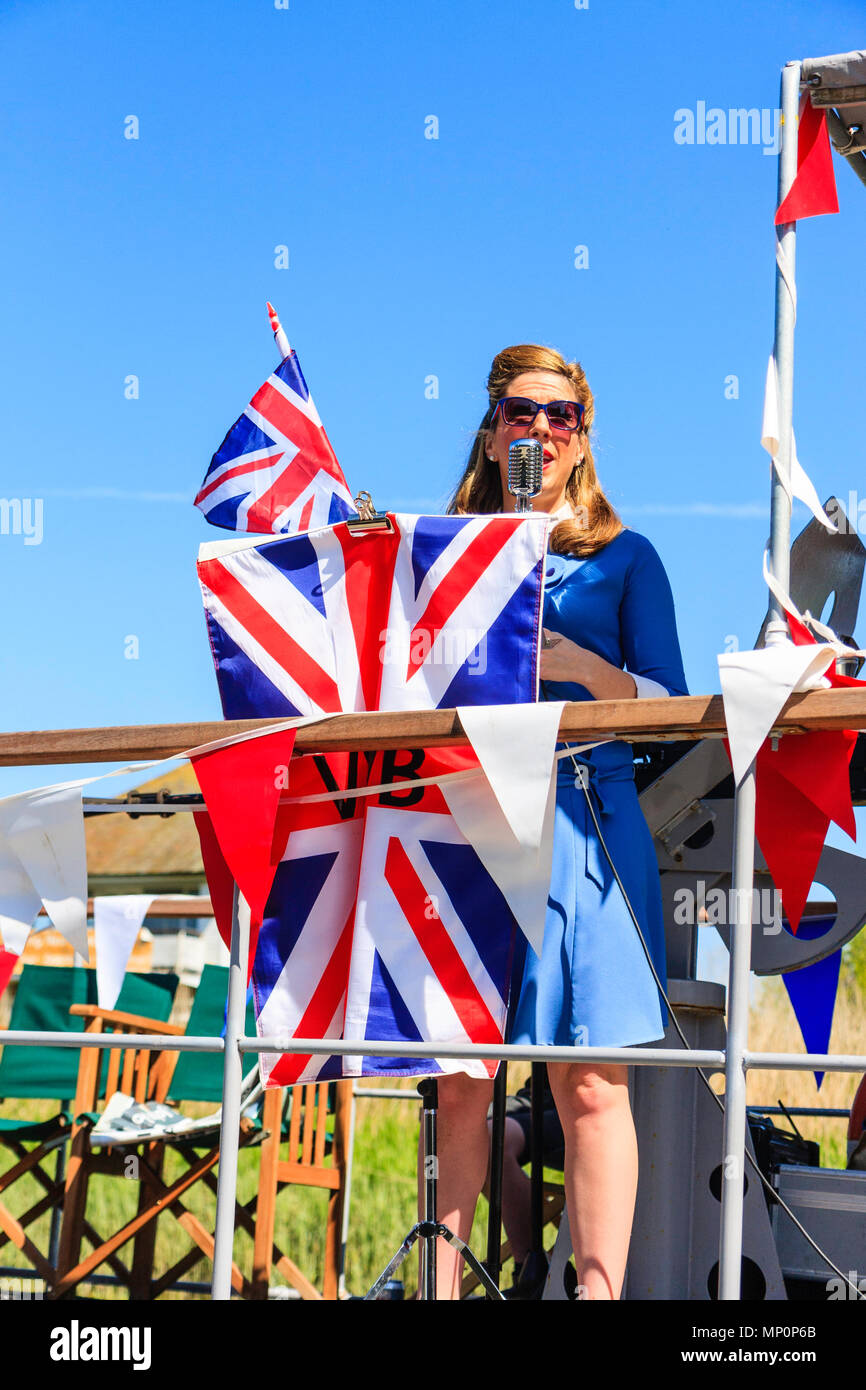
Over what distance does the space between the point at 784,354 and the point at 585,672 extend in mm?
657

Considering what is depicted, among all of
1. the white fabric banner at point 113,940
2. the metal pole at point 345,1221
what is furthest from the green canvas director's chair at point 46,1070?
the white fabric banner at point 113,940

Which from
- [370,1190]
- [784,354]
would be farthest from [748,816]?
[370,1190]

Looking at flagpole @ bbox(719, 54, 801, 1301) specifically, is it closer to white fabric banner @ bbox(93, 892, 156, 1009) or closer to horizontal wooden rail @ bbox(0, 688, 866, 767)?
horizontal wooden rail @ bbox(0, 688, 866, 767)

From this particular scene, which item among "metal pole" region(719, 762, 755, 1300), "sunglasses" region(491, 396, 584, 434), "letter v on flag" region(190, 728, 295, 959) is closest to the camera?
"metal pole" region(719, 762, 755, 1300)

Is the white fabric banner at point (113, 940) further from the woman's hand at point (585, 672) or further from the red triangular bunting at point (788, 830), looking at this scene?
the red triangular bunting at point (788, 830)

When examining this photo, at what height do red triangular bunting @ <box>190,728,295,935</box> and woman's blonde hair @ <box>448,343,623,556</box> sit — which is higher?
woman's blonde hair @ <box>448,343,623,556</box>

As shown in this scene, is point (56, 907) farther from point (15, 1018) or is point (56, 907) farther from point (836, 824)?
point (15, 1018)

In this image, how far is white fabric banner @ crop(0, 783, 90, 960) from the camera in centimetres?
248

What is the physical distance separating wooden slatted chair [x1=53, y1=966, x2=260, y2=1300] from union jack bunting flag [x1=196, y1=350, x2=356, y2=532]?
233cm

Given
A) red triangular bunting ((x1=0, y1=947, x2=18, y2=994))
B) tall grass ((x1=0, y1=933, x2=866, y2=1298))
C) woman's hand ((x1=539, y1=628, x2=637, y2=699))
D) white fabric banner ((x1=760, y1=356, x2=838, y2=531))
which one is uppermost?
white fabric banner ((x1=760, y1=356, x2=838, y2=531))

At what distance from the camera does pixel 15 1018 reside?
6215mm

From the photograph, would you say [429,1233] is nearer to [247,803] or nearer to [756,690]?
[247,803]

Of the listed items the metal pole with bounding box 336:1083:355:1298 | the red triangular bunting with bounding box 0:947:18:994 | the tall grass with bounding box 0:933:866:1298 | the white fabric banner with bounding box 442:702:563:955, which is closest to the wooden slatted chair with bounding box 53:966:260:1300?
the metal pole with bounding box 336:1083:355:1298

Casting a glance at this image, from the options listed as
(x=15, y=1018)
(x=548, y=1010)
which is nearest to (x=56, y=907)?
(x=548, y=1010)
